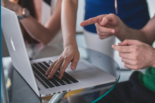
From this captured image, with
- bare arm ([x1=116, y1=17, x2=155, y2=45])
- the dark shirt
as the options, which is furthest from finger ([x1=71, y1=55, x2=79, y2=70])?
the dark shirt

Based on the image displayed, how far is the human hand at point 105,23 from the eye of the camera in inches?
34.1

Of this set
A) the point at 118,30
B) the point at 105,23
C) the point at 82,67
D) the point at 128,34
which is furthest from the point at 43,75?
the point at 128,34

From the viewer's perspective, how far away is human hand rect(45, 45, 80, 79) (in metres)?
0.73

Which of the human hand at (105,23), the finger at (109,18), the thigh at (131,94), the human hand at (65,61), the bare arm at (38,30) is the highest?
the finger at (109,18)

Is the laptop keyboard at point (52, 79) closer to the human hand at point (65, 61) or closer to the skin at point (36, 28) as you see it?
the human hand at point (65, 61)

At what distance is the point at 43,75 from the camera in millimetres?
754

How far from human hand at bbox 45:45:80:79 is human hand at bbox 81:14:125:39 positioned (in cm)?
15

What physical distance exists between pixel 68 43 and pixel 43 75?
26 cm

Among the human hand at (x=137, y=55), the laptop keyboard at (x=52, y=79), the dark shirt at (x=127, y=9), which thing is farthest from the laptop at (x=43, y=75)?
the dark shirt at (x=127, y=9)

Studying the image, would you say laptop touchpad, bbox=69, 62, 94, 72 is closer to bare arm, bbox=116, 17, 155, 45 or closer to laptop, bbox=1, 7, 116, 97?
laptop, bbox=1, 7, 116, 97

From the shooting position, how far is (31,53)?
3.87 feet

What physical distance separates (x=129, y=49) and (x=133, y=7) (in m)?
0.73

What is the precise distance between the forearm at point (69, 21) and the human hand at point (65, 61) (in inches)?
2.7

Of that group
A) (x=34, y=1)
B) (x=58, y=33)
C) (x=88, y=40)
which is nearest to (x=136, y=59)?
(x=88, y=40)
